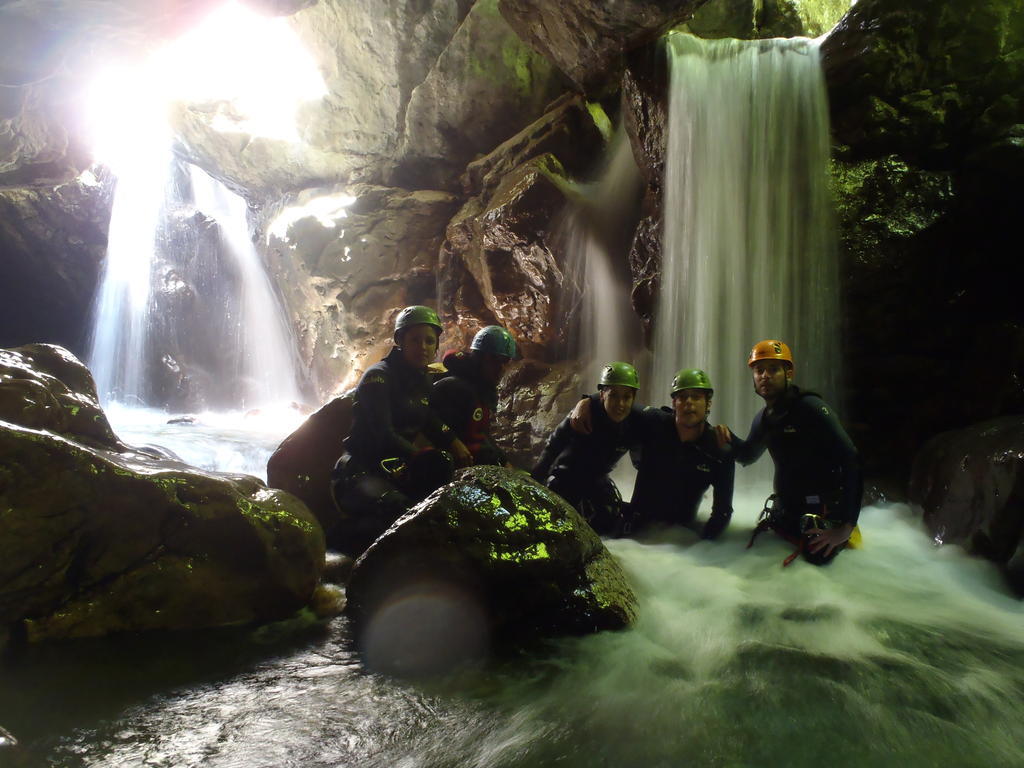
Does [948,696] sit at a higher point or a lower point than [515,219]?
lower

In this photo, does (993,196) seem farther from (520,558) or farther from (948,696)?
(520,558)

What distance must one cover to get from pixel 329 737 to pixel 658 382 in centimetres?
820

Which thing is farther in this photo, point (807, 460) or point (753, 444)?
point (753, 444)

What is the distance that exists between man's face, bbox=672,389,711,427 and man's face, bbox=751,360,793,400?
48cm

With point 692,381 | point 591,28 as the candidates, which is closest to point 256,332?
point 591,28

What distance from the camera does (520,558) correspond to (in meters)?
3.18

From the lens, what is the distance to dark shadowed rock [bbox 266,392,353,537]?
6055 millimetres

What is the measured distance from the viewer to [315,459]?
6211mm

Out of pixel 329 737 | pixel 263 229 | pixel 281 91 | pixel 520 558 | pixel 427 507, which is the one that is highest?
pixel 281 91

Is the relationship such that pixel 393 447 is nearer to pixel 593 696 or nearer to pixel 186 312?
pixel 593 696

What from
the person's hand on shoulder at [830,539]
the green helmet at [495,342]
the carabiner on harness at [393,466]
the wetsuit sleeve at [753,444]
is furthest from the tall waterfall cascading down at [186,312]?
the person's hand on shoulder at [830,539]

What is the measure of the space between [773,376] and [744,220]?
4.81 metres

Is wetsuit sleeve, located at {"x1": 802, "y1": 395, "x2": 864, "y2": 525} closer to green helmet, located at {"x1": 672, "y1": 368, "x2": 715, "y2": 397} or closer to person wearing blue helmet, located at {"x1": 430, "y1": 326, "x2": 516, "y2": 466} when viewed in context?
green helmet, located at {"x1": 672, "y1": 368, "x2": 715, "y2": 397}

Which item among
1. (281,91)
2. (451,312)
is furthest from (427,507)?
(281,91)
